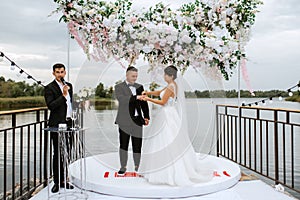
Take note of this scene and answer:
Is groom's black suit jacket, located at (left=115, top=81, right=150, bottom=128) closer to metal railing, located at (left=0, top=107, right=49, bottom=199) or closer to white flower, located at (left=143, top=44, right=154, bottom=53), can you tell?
white flower, located at (left=143, top=44, right=154, bottom=53)

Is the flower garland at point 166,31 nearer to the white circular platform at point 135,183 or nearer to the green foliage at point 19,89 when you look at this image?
the green foliage at point 19,89

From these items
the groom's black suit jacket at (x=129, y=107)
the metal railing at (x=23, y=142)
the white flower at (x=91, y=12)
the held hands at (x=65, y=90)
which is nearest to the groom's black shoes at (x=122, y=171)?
→ the groom's black suit jacket at (x=129, y=107)

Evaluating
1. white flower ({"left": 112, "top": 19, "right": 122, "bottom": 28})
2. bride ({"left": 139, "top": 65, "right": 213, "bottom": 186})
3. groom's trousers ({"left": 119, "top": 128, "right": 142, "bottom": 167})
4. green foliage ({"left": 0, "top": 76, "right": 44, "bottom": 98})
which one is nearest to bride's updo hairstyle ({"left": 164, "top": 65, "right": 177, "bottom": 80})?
bride ({"left": 139, "top": 65, "right": 213, "bottom": 186})

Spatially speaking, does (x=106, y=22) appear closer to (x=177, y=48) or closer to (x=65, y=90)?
(x=177, y=48)

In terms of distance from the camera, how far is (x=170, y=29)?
3.70m

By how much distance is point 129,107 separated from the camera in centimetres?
376

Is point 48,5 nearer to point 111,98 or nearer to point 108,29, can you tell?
point 108,29

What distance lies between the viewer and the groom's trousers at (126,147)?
3.84 meters

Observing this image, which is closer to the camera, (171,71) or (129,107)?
(171,71)

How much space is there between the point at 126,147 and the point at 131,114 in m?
0.43

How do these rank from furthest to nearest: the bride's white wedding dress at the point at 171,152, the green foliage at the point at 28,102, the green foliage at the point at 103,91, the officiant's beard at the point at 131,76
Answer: the green foliage at the point at 28,102 < the officiant's beard at the point at 131,76 < the green foliage at the point at 103,91 < the bride's white wedding dress at the point at 171,152

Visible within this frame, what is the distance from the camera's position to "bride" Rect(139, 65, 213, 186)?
3357 mm

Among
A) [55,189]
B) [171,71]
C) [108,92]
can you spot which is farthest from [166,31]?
[55,189]

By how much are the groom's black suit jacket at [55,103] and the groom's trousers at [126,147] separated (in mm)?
821
